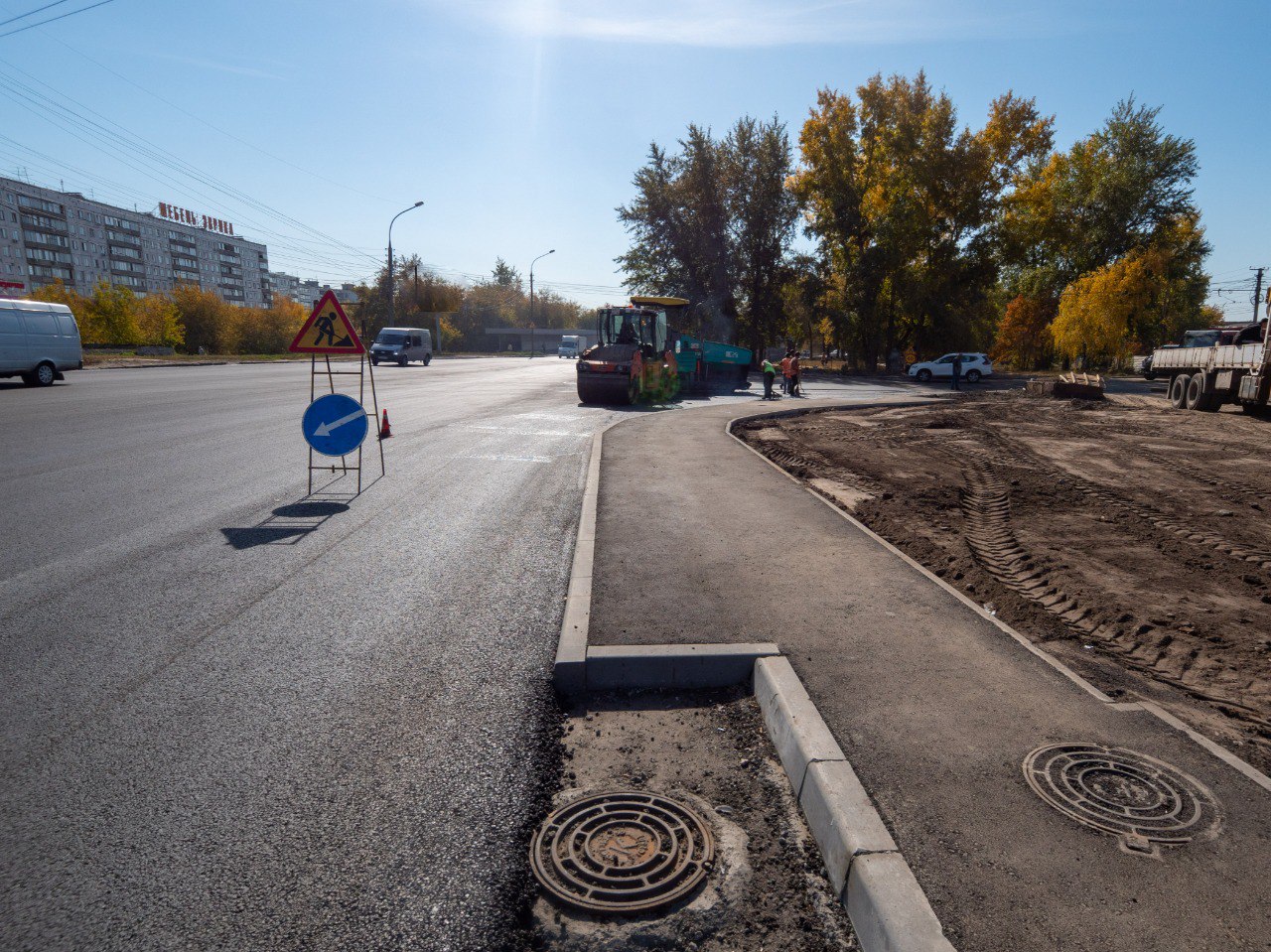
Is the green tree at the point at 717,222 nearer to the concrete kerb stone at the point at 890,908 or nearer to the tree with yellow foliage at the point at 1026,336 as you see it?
the tree with yellow foliage at the point at 1026,336

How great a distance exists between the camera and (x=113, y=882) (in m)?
2.31

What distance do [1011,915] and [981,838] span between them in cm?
35

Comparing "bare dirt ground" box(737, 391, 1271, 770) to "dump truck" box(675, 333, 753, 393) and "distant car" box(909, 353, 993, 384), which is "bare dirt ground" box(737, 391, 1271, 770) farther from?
"distant car" box(909, 353, 993, 384)

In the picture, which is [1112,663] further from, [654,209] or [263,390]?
[654,209]

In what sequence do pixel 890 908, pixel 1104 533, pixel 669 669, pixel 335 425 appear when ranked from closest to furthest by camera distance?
pixel 890 908, pixel 669 669, pixel 1104 533, pixel 335 425

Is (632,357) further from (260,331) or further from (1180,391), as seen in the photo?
(260,331)

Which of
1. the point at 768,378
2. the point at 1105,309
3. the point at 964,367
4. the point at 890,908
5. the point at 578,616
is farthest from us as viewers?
the point at 964,367

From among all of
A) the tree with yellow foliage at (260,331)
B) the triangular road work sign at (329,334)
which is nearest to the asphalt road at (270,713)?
the triangular road work sign at (329,334)

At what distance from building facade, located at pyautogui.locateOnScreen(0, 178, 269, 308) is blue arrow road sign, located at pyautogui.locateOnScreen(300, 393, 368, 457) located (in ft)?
287

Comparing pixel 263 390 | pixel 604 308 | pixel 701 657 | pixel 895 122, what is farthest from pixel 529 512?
pixel 895 122

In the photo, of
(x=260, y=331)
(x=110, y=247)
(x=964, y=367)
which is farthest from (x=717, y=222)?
(x=110, y=247)

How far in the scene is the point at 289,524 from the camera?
6766 millimetres

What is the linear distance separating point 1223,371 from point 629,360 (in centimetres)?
1634

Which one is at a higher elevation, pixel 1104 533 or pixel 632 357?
pixel 632 357
